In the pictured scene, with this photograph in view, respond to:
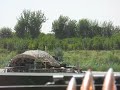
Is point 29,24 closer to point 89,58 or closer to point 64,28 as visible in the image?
point 64,28

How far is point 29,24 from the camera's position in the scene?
194ft

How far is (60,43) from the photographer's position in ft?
147

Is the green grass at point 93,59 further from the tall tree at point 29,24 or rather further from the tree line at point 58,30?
the tall tree at point 29,24

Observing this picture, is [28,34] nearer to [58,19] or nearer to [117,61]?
[58,19]

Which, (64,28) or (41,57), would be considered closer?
(41,57)

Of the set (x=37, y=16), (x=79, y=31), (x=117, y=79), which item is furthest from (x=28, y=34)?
(x=117, y=79)

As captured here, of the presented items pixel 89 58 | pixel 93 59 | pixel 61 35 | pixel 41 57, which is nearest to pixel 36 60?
pixel 41 57

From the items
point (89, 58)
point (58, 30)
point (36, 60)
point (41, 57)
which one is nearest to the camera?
point (41, 57)

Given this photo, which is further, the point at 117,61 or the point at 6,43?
the point at 6,43

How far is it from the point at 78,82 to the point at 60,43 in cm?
4087

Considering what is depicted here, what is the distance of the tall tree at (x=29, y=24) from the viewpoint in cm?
5797

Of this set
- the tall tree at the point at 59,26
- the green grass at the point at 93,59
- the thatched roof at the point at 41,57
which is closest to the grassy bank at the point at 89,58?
the green grass at the point at 93,59

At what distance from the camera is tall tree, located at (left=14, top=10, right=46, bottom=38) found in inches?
2282

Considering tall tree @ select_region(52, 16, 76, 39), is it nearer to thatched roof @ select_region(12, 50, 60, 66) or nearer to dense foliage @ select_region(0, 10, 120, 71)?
dense foliage @ select_region(0, 10, 120, 71)
